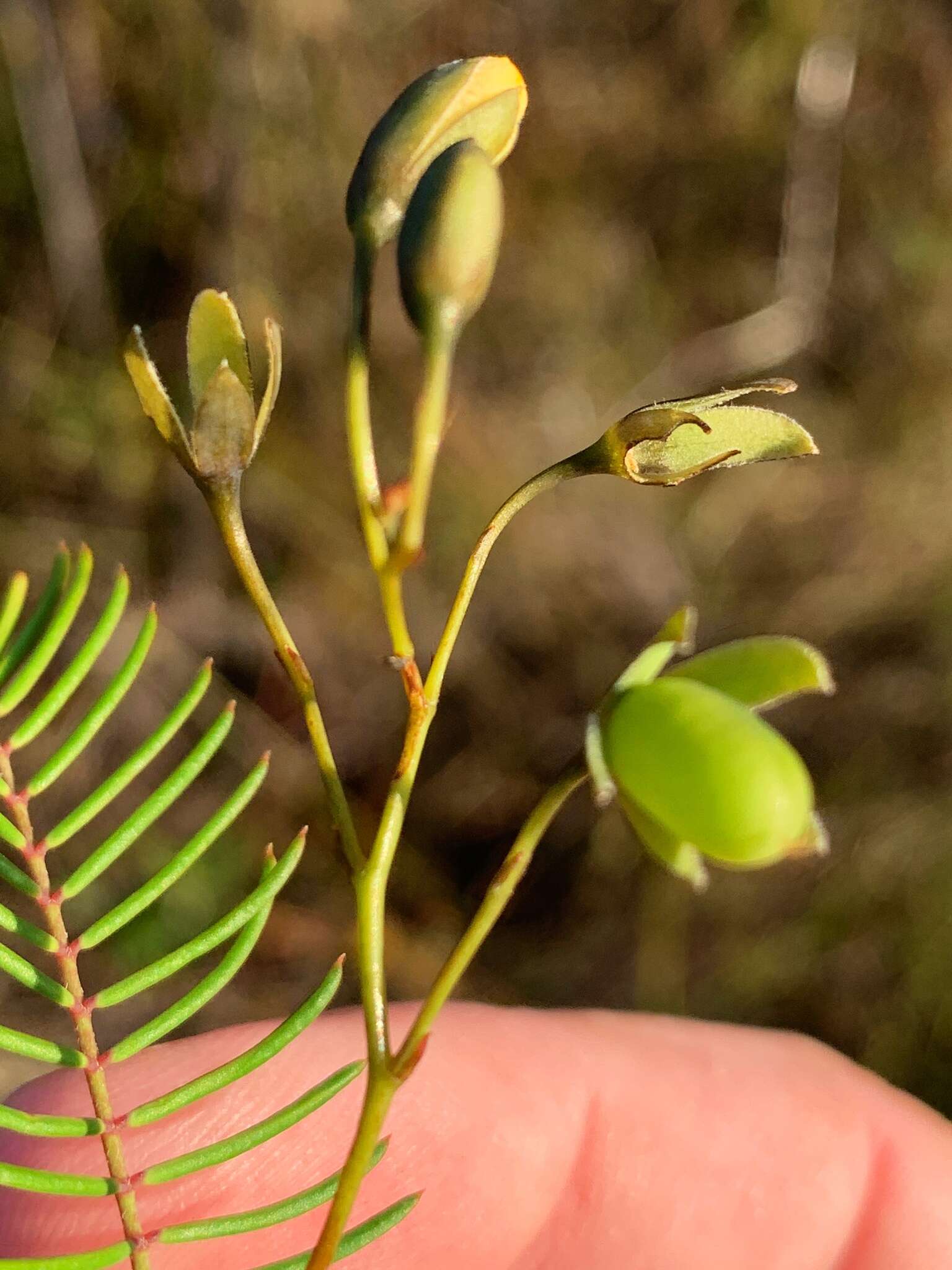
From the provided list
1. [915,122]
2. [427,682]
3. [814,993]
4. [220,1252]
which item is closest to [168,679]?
[220,1252]

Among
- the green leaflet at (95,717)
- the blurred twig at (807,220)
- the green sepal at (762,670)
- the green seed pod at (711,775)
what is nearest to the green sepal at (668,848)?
the green seed pod at (711,775)

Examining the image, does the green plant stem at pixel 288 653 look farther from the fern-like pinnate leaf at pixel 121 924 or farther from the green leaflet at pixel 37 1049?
the green leaflet at pixel 37 1049

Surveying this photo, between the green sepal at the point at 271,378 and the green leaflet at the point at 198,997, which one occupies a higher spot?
the green sepal at the point at 271,378

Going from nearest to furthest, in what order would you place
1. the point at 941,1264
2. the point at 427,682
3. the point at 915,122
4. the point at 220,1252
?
the point at 427,682 → the point at 220,1252 → the point at 941,1264 → the point at 915,122

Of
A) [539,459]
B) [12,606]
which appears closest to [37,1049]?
[12,606]

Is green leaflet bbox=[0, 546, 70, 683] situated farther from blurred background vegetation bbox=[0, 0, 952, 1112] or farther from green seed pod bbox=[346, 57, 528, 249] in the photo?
blurred background vegetation bbox=[0, 0, 952, 1112]

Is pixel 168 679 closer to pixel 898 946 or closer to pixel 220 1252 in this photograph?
pixel 220 1252

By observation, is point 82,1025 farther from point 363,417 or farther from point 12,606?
point 363,417
